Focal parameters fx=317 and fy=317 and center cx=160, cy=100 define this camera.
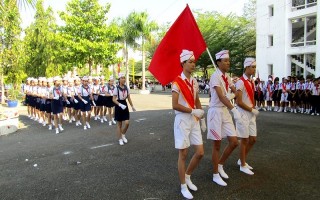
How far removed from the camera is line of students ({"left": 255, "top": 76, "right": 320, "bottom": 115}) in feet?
49.7

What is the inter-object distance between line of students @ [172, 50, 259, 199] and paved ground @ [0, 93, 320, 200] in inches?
14.3

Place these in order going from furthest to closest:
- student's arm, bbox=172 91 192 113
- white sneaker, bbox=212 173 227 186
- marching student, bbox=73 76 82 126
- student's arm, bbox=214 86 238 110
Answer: marching student, bbox=73 76 82 126 → white sneaker, bbox=212 173 227 186 → student's arm, bbox=214 86 238 110 → student's arm, bbox=172 91 192 113

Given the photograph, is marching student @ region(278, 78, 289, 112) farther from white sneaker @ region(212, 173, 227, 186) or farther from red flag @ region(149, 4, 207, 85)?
white sneaker @ region(212, 173, 227, 186)

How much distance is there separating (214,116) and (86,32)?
78.8 feet

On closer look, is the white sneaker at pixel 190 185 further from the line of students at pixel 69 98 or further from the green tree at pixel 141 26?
the green tree at pixel 141 26

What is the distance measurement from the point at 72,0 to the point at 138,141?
2149cm

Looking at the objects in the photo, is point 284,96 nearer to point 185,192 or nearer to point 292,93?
point 292,93

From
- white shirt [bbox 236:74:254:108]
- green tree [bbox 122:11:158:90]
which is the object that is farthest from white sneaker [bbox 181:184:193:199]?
green tree [bbox 122:11:158:90]

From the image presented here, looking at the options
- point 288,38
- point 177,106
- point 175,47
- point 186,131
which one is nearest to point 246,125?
point 186,131

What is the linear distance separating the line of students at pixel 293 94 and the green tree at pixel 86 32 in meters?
15.1

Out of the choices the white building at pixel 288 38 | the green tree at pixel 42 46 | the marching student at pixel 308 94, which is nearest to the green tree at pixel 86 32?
the green tree at pixel 42 46

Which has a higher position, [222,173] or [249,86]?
[249,86]

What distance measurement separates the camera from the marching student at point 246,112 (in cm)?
569

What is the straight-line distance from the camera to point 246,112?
5.80m
